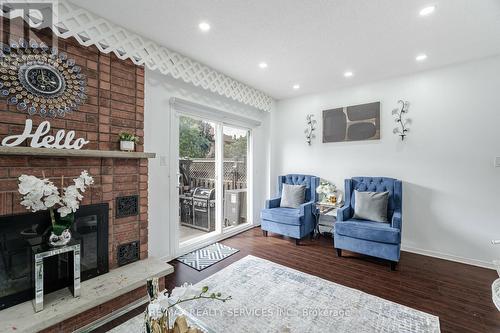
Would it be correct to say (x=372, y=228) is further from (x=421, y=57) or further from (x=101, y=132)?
(x=101, y=132)

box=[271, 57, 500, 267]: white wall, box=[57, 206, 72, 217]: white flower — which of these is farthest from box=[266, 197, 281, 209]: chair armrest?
box=[57, 206, 72, 217]: white flower

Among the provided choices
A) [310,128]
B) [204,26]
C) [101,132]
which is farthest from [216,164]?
[204,26]

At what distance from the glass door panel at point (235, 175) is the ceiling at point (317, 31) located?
4.01ft

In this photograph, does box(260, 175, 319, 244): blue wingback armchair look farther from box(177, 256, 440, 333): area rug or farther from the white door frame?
box(177, 256, 440, 333): area rug

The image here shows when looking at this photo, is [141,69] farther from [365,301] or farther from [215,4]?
[365,301]

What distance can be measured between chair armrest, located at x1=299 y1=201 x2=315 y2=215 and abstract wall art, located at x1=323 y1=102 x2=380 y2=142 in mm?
1231

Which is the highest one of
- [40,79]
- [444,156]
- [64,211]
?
[40,79]

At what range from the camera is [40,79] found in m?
1.78

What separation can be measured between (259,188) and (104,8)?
3.53 m

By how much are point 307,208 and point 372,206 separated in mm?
912

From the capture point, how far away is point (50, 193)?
163cm

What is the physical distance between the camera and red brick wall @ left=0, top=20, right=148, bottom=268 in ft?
5.48

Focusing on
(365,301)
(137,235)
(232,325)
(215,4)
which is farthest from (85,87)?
(365,301)

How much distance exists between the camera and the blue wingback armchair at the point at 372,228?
2578 mm
